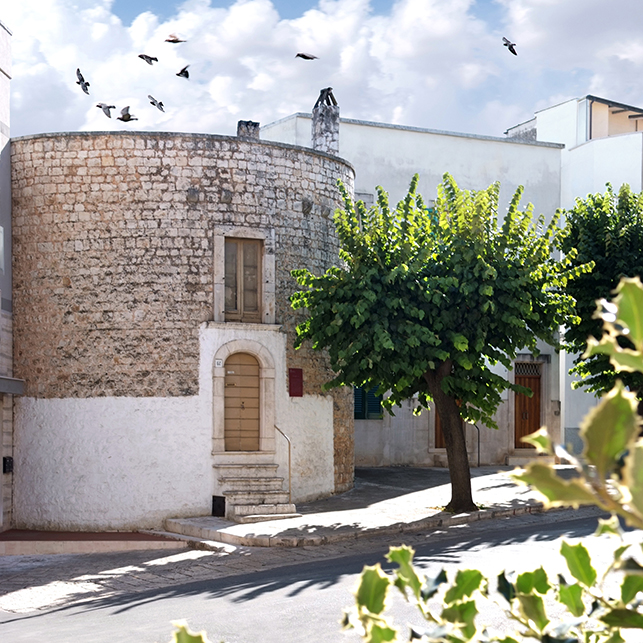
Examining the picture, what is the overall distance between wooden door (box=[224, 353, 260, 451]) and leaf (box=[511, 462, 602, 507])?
53.3 feet

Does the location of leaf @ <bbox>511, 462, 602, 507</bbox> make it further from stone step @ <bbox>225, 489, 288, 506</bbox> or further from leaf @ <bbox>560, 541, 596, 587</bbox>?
stone step @ <bbox>225, 489, 288, 506</bbox>

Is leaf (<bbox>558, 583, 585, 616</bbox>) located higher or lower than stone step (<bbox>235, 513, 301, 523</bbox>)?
higher

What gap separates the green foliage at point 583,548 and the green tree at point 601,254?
711 inches

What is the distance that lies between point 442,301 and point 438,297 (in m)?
0.39

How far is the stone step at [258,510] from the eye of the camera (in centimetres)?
1605

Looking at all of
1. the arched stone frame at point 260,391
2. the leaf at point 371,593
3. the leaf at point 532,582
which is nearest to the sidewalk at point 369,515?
the arched stone frame at point 260,391

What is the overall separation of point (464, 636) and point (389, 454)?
78.0 ft

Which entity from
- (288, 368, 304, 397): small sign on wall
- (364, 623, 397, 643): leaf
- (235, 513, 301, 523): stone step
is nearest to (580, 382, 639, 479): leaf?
(364, 623, 397, 643): leaf

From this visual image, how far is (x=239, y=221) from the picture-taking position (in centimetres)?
1744

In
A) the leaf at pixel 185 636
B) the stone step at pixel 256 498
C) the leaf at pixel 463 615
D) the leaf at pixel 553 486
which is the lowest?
the stone step at pixel 256 498

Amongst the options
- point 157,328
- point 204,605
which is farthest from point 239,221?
point 204,605

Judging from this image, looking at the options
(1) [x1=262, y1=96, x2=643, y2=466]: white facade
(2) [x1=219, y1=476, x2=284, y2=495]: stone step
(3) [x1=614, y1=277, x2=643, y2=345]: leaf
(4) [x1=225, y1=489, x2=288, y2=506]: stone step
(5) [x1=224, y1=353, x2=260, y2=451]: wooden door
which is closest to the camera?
(3) [x1=614, y1=277, x2=643, y2=345]: leaf

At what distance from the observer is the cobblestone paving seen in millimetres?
11531

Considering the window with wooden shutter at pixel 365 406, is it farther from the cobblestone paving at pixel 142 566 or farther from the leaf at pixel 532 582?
the leaf at pixel 532 582
